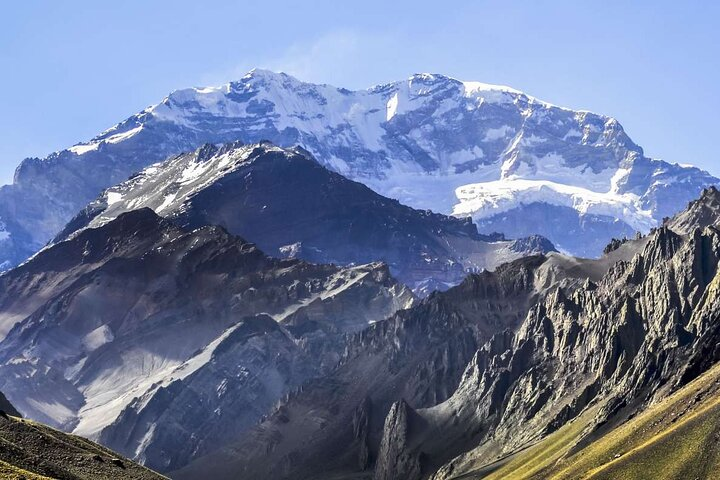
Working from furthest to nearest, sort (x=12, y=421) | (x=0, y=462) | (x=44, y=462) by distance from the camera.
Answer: (x=12, y=421) → (x=44, y=462) → (x=0, y=462)

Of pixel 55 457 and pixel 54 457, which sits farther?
pixel 55 457

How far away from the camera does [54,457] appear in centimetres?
16312

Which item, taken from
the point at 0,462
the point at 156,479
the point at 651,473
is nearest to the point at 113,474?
the point at 156,479

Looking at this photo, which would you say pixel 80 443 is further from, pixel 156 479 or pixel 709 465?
pixel 709 465

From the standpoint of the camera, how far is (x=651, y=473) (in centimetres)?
19825

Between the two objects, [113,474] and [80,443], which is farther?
[80,443]

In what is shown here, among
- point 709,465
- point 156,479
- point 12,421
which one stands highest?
point 12,421

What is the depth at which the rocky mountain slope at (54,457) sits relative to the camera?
153000mm

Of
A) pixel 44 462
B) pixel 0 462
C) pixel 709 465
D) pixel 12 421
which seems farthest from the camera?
pixel 709 465

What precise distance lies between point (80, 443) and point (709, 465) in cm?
9478

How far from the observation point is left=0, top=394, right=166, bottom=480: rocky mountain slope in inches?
6024

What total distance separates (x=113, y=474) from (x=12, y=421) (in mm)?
17067

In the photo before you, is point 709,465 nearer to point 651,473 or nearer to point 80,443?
point 651,473

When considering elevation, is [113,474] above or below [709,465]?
above
